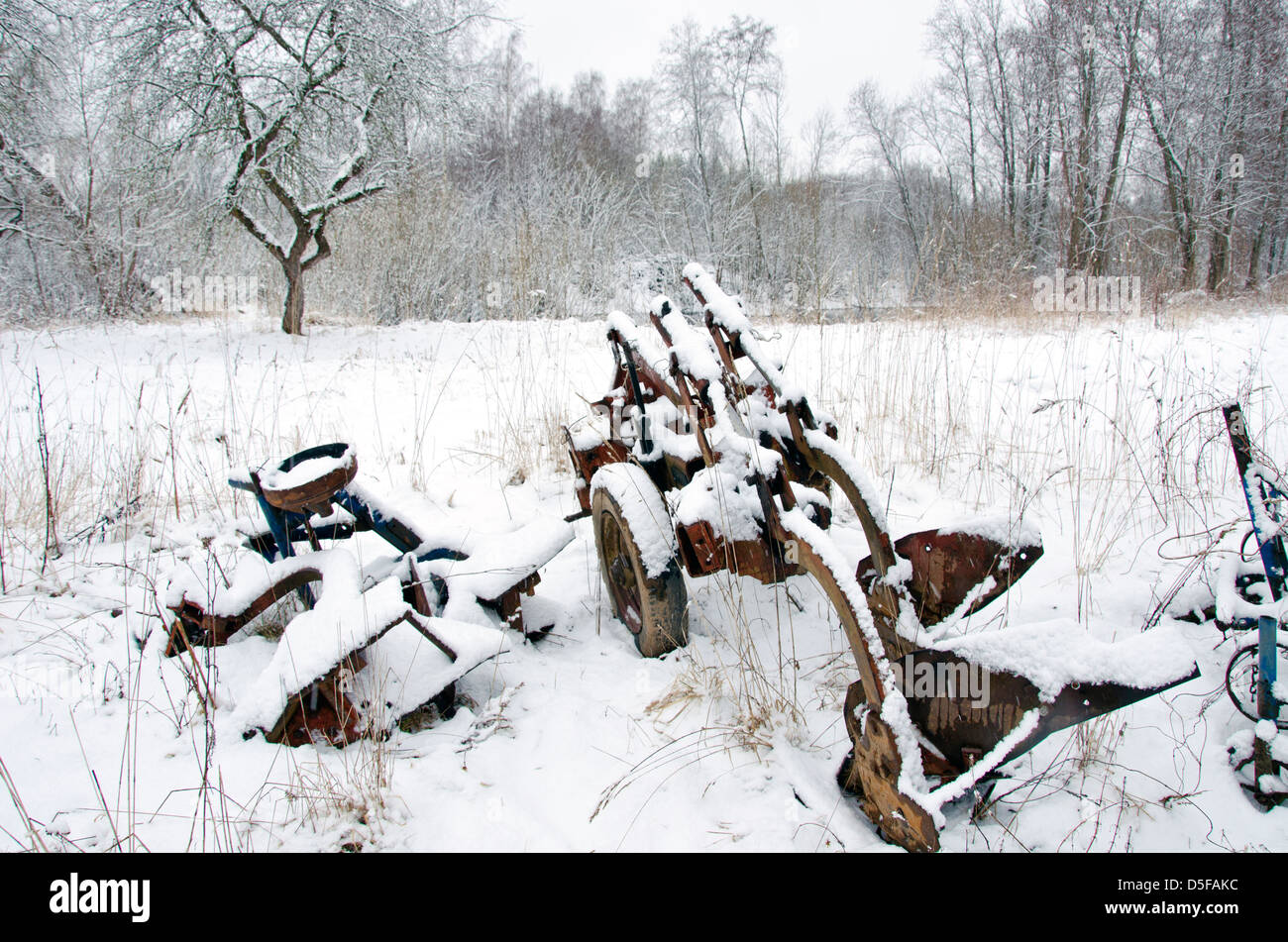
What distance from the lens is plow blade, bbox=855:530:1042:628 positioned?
1.64 metres

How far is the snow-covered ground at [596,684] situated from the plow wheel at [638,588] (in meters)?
0.08

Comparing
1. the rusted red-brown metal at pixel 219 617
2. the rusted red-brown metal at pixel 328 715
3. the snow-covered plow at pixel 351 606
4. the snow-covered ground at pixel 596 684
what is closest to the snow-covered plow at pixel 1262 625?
the snow-covered ground at pixel 596 684

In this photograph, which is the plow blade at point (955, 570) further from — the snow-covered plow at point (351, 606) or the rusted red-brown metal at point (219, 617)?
the rusted red-brown metal at point (219, 617)

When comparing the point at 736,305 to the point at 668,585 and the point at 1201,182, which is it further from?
the point at 1201,182

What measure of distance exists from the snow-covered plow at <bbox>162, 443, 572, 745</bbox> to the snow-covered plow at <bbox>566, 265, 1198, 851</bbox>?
396mm

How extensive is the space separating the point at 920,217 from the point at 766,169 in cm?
532

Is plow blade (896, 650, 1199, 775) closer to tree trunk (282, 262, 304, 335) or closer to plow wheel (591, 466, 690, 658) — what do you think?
plow wheel (591, 466, 690, 658)

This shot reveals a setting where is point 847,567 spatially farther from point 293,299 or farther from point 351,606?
point 293,299

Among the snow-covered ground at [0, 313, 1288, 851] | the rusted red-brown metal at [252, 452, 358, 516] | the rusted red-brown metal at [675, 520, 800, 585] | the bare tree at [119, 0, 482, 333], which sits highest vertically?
the bare tree at [119, 0, 482, 333]

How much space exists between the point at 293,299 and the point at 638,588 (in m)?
8.21

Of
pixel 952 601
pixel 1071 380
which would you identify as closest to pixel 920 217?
pixel 1071 380

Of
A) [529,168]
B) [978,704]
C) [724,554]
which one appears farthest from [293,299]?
[529,168]

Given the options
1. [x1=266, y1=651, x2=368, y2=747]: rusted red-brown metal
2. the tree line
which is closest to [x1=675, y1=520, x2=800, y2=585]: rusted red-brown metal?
[x1=266, y1=651, x2=368, y2=747]: rusted red-brown metal

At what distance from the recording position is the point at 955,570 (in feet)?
5.65
